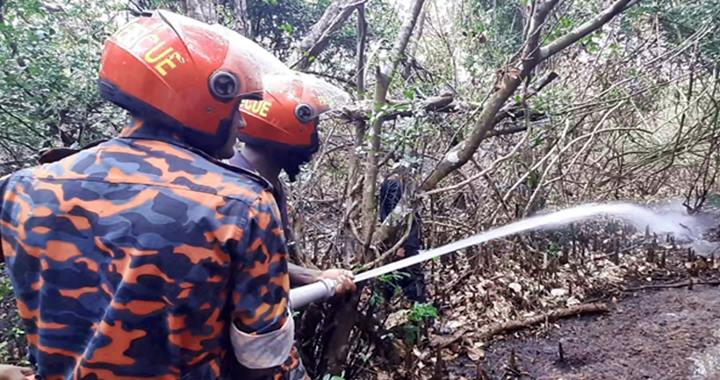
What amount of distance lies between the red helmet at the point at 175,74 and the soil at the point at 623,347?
101 inches

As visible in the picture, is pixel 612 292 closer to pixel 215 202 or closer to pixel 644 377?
pixel 644 377

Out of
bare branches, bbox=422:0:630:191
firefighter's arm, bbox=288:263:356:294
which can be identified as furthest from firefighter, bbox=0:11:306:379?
bare branches, bbox=422:0:630:191

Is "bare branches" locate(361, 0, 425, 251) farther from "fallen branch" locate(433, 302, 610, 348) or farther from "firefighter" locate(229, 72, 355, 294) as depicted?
"fallen branch" locate(433, 302, 610, 348)

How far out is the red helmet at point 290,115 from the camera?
7.55 ft

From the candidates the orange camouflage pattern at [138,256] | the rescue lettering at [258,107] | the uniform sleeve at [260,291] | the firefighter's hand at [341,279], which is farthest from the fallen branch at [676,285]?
the orange camouflage pattern at [138,256]

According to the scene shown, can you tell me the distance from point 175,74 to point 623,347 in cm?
381

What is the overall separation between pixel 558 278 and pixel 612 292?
483mm

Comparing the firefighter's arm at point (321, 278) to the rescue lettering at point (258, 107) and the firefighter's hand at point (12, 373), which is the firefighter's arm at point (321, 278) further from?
the firefighter's hand at point (12, 373)

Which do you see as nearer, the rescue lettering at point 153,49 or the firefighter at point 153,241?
the firefighter at point 153,241

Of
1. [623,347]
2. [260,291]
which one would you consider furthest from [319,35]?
[260,291]

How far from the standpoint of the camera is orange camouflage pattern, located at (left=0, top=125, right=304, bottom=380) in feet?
3.85

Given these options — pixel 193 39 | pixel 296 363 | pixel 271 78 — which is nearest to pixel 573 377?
pixel 296 363

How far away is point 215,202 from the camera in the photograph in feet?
3.93

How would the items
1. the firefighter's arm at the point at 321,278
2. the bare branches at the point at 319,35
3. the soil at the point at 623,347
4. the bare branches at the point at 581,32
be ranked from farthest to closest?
the bare branches at the point at 319,35
the soil at the point at 623,347
the bare branches at the point at 581,32
the firefighter's arm at the point at 321,278
